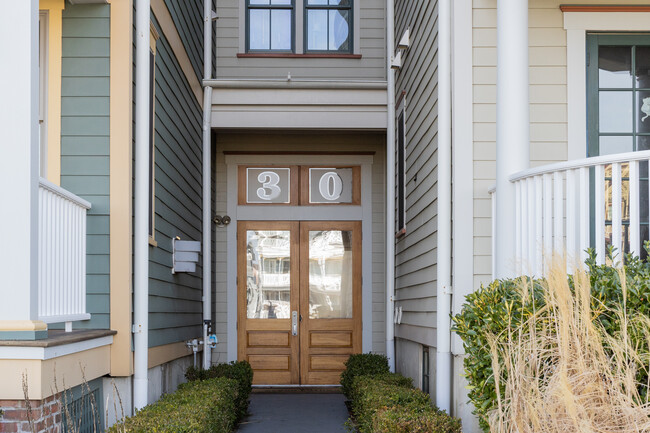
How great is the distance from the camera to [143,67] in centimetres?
540

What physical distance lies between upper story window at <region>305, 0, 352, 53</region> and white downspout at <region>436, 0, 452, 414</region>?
4068mm

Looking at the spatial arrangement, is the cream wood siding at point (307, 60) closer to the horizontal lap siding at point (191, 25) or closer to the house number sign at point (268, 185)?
the horizontal lap siding at point (191, 25)

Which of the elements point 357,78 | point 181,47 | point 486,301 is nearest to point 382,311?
point 357,78

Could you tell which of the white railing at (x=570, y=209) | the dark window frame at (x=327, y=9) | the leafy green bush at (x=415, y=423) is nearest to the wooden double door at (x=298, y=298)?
the dark window frame at (x=327, y=9)

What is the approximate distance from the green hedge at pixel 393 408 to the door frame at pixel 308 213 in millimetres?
2049

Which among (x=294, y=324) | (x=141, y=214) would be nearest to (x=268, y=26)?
(x=294, y=324)

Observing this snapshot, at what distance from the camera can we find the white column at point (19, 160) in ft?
12.7

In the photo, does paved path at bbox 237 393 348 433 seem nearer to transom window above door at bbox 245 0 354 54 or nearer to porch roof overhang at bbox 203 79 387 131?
porch roof overhang at bbox 203 79 387 131

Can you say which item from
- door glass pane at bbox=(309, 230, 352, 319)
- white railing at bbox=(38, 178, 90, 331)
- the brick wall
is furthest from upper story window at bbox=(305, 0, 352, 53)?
the brick wall

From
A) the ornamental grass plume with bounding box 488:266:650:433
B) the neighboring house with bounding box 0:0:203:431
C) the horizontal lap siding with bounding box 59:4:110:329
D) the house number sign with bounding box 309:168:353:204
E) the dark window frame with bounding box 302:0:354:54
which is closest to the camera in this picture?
the ornamental grass plume with bounding box 488:266:650:433

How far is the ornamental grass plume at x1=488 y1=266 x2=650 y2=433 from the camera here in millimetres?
2846

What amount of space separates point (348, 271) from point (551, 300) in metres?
6.64

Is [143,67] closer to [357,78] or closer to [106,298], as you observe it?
[106,298]

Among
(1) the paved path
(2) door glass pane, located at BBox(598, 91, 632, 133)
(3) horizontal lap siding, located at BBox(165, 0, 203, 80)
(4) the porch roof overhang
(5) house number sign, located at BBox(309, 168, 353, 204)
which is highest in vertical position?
(3) horizontal lap siding, located at BBox(165, 0, 203, 80)
